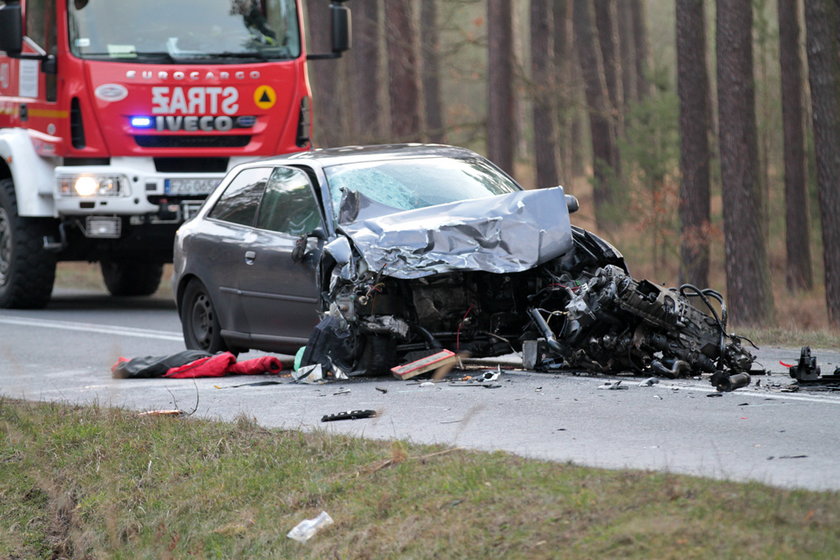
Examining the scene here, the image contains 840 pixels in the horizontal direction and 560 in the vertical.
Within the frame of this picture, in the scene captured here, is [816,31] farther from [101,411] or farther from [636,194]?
[101,411]

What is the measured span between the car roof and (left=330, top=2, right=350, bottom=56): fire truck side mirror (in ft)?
14.6

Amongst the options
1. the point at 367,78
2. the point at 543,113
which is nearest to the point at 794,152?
the point at 543,113

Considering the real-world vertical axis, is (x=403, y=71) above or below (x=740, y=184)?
above

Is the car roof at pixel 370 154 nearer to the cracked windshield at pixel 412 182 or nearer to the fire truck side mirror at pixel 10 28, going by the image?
the cracked windshield at pixel 412 182

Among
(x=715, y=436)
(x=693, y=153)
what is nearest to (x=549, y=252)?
(x=715, y=436)

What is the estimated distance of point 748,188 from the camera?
17.7 metres

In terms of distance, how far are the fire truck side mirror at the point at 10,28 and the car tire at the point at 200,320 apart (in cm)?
426

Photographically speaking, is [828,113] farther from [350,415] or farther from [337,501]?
[337,501]

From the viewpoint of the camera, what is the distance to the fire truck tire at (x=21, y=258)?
15508 millimetres

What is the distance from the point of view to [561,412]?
746 centimetres

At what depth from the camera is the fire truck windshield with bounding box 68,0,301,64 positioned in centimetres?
1457

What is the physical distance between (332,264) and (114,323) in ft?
21.3

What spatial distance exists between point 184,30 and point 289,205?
17.8ft

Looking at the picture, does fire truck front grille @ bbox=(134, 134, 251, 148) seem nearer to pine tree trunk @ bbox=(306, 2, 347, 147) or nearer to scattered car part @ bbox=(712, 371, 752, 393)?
scattered car part @ bbox=(712, 371, 752, 393)
